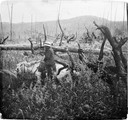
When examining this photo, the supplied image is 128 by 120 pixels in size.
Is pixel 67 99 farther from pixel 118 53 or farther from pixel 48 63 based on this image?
pixel 118 53

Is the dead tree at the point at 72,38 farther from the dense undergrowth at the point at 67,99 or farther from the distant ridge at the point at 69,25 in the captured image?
the dense undergrowth at the point at 67,99

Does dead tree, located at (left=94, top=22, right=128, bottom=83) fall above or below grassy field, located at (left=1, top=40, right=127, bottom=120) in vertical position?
above

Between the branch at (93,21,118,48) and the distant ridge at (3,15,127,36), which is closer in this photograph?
the distant ridge at (3,15,127,36)

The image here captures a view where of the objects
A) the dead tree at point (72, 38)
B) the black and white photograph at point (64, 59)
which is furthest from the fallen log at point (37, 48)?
the dead tree at point (72, 38)

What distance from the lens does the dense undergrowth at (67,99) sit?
4316 mm

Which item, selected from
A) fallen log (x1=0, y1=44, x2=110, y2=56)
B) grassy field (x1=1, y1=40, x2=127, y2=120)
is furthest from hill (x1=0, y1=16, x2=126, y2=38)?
grassy field (x1=1, y1=40, x2=127, y2=120)

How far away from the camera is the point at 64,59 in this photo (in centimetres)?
445

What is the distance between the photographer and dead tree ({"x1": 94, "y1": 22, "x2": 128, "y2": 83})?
4512mm

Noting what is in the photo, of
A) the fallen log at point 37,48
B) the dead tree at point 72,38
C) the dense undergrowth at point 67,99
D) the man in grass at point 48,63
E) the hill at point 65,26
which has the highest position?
the hill at point 65,26

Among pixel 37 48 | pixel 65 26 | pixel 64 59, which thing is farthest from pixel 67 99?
pixel 65 26

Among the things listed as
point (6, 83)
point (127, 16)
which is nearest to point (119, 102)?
point (127, 16)

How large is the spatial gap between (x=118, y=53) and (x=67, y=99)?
0.99 m

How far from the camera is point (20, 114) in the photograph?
4449 mm

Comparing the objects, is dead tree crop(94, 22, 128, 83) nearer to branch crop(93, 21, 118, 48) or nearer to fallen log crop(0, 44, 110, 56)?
branch crop(93, 21, 118, 48)
